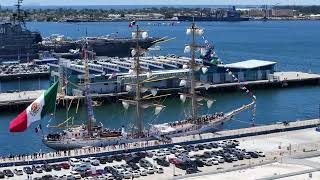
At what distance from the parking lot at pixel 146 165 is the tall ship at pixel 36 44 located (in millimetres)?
51562

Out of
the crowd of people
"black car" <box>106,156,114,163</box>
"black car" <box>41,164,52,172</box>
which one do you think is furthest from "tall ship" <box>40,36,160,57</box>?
"black car" <box>41,164,52,172</box>

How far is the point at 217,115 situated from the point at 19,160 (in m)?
17.5

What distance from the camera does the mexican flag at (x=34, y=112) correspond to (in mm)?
34719

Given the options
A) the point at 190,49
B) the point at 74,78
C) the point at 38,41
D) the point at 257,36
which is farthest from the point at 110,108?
the point at 257,36

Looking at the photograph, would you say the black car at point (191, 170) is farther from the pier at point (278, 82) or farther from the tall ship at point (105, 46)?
the tall ship at point (105, 46)

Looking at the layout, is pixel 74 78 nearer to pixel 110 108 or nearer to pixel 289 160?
pixel 110 108

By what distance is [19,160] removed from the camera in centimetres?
3922

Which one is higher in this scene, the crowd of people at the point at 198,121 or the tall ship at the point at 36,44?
the tall ship at the point at 36,44

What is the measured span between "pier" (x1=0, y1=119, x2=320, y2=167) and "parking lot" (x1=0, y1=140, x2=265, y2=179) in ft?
3.25

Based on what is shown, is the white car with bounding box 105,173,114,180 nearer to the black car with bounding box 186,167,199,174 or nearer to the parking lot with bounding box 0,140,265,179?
the parking lot with bounding box 0,140,265,179

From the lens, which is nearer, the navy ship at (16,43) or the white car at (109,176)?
the white car at (109,176)

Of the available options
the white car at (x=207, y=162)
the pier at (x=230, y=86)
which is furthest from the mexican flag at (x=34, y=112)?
the pier at (x=230, y=86)

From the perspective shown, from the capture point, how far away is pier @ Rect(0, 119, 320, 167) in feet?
129

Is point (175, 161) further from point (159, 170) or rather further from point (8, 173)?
point (8, 173)
